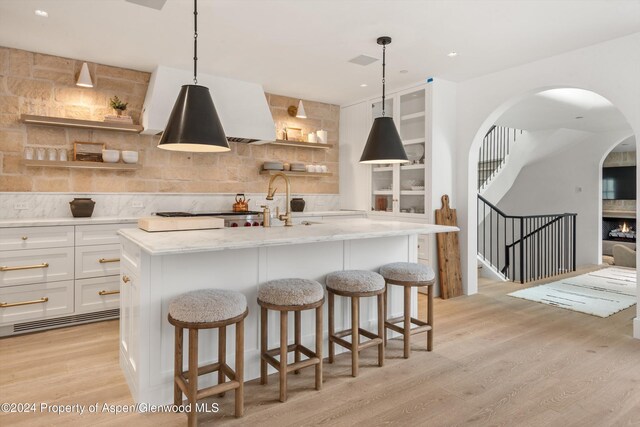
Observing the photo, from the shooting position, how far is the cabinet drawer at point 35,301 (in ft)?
11.1

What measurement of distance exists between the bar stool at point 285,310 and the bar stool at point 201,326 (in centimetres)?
20

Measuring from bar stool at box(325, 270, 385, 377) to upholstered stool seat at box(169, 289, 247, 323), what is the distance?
2.42ft

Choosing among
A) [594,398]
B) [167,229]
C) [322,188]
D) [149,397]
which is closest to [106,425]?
[149,397]

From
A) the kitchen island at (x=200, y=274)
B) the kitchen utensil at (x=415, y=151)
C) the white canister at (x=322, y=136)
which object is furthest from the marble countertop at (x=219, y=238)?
the white canister at (x=322, y=136)

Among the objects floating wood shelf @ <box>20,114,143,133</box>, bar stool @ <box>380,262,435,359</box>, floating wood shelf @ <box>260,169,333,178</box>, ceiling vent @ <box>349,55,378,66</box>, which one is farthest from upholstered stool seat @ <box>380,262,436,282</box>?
floating wood shelf @ <box>20,114,143,133</box>

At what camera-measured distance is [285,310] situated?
224 centimetres

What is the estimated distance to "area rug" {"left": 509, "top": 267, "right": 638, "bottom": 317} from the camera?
4281 millimetres

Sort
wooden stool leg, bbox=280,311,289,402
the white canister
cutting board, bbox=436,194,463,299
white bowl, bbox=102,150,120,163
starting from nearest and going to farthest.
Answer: wooden stool leg, bbox=280,311,289,402, white bowl, bbox=102,150,120,163, cutting board, bbox=436,194,463,299, the white canister

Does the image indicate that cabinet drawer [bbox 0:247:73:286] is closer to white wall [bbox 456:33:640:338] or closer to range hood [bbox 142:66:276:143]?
range hood [bbox 142:66:276:143]

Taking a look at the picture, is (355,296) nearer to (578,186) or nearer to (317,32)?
(317,32)

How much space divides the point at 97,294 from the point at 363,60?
353cm

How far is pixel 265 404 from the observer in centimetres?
224

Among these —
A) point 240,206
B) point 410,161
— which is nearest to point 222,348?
point 240,206

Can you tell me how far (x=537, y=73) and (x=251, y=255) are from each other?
359cm
